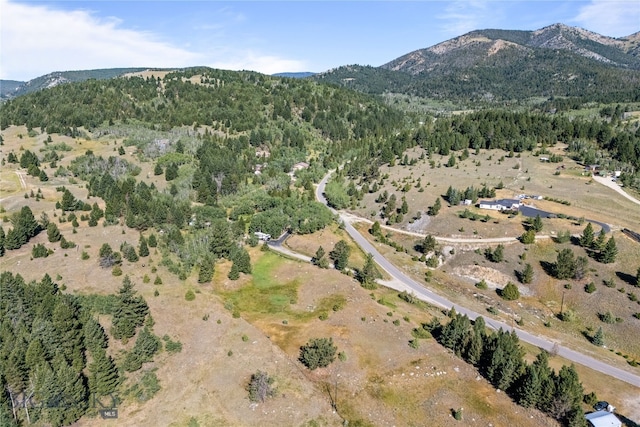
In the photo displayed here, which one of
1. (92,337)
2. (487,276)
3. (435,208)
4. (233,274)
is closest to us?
(92,337)

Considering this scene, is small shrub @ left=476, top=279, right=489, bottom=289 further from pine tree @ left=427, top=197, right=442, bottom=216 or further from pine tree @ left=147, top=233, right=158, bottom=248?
pine tree @ left=147, top=233, right=158, bottom=248

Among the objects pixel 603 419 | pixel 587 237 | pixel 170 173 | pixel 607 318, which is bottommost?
pixel 607 318

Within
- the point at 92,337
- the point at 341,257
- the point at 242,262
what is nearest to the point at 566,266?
the point at 341,257

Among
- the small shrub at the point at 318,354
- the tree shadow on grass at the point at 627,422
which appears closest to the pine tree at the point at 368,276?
the small shrub at the point at 318,354

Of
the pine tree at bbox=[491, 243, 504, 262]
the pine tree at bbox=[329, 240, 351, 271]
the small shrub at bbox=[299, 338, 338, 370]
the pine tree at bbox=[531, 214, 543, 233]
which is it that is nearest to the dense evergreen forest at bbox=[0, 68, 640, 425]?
the small shrub at bbox=[299, 338, 338, 370]

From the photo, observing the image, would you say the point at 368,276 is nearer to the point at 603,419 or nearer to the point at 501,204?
the point at 603,419

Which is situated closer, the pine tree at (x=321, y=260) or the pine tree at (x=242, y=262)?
the pine tree at (x=242, y=262)

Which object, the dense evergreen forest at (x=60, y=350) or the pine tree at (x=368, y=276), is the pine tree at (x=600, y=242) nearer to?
the pine tree at (x=368, y=276)
